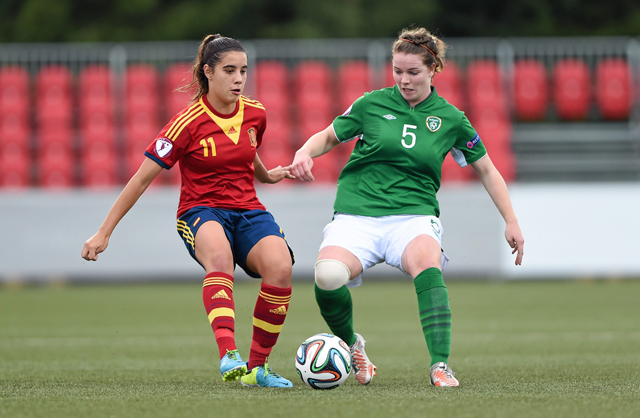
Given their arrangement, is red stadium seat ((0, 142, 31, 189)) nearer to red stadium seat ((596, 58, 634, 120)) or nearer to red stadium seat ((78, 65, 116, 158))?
red stadium seat ((78, 65, 116, 158))

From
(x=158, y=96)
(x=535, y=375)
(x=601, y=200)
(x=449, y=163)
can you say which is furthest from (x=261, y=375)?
(x=158, y=96)

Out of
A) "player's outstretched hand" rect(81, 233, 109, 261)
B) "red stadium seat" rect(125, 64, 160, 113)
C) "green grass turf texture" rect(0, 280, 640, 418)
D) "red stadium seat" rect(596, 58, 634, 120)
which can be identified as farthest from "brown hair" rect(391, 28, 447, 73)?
"red stadium seat" rect(596, 58, 634, 120)

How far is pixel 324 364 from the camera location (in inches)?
163

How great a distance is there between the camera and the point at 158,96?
48.9ft

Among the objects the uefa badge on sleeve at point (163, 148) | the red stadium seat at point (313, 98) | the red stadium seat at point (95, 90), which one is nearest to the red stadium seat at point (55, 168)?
the red stadium seat at point (95, 90)

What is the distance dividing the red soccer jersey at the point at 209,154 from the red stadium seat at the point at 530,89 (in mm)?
11448

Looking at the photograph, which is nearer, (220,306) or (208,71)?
(220,306)

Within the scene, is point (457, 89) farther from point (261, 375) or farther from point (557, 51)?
point (261, 375)

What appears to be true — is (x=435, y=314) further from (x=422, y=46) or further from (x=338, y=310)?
(x=422, y=46)

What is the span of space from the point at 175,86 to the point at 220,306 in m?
11.1

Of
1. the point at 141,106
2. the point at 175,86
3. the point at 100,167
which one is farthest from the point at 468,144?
the point at 175,86

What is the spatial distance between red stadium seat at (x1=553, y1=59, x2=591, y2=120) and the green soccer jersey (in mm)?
11392

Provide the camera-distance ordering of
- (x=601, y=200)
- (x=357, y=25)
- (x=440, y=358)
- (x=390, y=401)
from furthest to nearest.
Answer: (x=357, y=25), (x=601, y=200), (x=440, y=358), (x=390, y=401)

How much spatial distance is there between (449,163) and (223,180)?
969 cm
